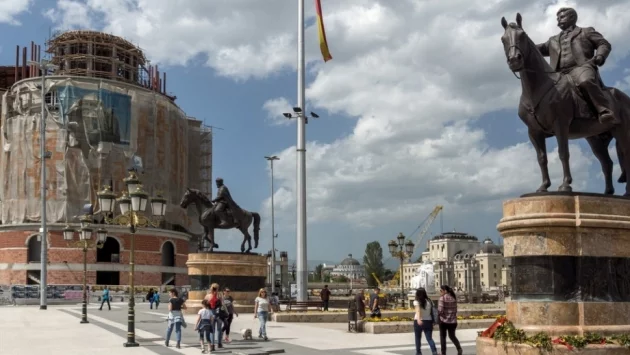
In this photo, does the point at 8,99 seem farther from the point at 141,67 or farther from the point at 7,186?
the point at 141,67

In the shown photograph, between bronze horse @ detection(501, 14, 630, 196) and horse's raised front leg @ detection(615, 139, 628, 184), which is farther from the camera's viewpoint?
horse's raised front leg @ detection(615, 139, 628, 184)

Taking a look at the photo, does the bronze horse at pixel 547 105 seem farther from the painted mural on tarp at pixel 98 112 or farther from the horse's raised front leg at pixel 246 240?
the painted mural on tarp at pixel 98 112

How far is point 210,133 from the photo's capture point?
8450cm

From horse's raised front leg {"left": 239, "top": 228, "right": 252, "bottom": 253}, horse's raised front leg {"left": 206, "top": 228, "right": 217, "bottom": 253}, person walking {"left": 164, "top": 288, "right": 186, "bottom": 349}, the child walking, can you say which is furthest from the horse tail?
the child walking

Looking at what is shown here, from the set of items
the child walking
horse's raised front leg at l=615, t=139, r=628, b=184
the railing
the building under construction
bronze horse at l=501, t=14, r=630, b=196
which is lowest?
the railing

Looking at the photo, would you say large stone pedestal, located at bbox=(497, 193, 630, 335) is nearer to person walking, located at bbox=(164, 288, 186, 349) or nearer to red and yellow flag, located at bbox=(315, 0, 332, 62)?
person walking, located at bbox=(164, 288, 186, 349)

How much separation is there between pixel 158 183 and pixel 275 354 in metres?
54.8

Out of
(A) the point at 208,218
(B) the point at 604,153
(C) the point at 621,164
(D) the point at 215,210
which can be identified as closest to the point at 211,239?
(A) the point at 208,218

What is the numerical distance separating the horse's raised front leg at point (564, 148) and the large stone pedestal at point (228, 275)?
21967mm

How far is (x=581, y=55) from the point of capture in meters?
12.0

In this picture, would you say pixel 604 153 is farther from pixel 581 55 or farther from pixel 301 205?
pixel 301 205

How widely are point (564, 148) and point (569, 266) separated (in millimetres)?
2041

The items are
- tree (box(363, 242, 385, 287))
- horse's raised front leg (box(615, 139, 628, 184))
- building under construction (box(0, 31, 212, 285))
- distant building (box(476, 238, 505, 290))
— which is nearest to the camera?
horse's raised front leg (box(615, 139, 628, 184))

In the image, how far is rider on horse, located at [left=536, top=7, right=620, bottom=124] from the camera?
1166 cm
